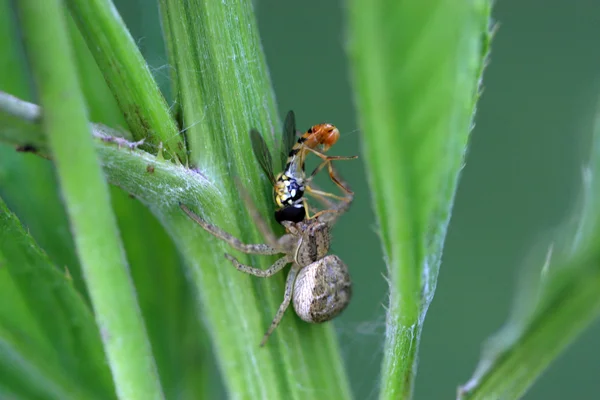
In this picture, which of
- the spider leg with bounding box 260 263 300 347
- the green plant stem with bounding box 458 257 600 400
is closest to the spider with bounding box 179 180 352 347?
the spider leg with bounding box 260 263 300 347

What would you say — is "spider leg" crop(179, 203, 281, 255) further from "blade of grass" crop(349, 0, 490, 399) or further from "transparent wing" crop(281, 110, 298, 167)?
"blade of grass" crop(349, 0, 490, 399)

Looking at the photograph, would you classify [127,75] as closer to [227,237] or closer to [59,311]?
[227,237]

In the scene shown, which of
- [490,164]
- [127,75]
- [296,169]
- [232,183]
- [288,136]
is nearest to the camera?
[127,75]

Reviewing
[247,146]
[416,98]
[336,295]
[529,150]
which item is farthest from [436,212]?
[529,150]

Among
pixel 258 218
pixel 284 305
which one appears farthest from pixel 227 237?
pixel 284 305

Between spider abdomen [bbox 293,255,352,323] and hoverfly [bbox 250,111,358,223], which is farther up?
hoverfly [bbox 250,111,358,223]
